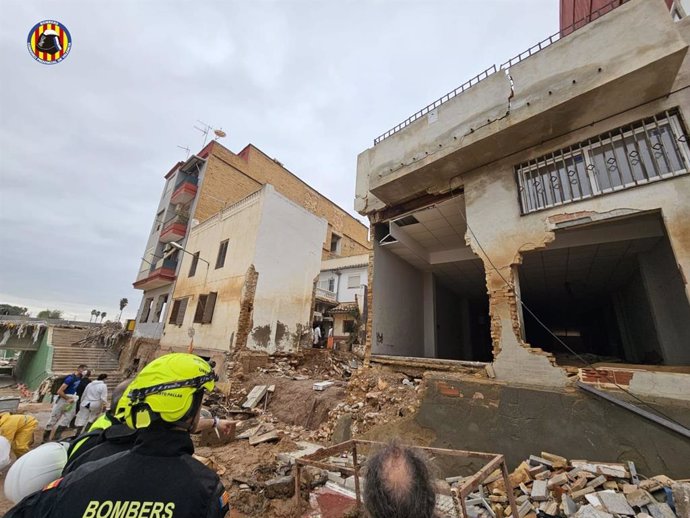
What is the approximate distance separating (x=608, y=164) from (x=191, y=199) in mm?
20847

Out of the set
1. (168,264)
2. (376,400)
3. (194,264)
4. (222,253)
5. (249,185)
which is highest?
(249,185)

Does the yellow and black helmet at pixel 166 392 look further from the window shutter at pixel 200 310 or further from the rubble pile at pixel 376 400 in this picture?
the window shutter at pixel 200 310

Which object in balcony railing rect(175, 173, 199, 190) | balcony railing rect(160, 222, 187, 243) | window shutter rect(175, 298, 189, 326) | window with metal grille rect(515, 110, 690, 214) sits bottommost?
window shutter rect(175, 298, 189, 326)

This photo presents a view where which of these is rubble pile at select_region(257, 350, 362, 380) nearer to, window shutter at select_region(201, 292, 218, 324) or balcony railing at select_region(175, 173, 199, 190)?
window shutter at select_region(201, 292, 218, 324)

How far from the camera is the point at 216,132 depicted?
67.5ft

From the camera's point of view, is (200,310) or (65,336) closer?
(200,310)

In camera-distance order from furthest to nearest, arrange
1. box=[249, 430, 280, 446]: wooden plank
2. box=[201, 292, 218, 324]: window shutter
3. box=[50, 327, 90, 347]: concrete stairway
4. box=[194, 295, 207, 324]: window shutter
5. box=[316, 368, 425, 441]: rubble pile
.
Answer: box=[50, 327, 90, 347]: concrete stairway → box=[194, 295, 207, 324]: window shutter → box=[201, 292, 218, 324]: window shutter → box=[249, 430, 280, 446]: wooden plank → box=[316, 368, 425, 441]: rubble pile

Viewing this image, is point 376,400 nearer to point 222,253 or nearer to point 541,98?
point 541,98

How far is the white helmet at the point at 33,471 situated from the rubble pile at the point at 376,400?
4.72 m

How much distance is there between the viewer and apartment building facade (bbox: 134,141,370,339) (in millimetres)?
17547

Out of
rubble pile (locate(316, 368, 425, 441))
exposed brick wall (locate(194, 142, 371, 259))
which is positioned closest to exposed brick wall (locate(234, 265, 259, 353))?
rubble pile (locate(316, 368, 425, 441))

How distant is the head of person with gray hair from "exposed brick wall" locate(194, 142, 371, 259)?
18689 millimetres

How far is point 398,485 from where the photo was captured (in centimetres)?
144

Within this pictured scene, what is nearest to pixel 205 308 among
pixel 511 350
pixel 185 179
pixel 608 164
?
pixel 185 179
